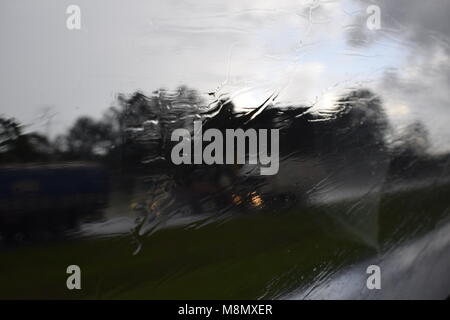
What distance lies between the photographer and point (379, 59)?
1205 mm

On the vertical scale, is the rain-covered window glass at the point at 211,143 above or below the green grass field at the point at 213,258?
above

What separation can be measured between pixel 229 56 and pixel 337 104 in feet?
1.25

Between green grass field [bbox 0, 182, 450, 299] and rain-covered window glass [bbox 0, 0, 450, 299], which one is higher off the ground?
rain-covered window glass [bbox 0, 0, 450, 299]

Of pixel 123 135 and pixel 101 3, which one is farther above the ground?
pixel 101 3

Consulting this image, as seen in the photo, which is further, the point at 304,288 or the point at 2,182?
the point at 304,288

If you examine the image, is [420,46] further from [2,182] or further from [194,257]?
[2,182]

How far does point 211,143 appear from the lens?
110cm

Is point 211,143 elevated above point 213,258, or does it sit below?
above

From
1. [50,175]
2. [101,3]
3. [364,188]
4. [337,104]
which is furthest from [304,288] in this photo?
[101,3]

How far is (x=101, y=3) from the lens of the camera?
1.08m

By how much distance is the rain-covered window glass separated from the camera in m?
1.04

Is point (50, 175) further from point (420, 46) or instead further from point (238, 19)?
point (420, 46)

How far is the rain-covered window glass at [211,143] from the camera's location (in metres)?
1.04
